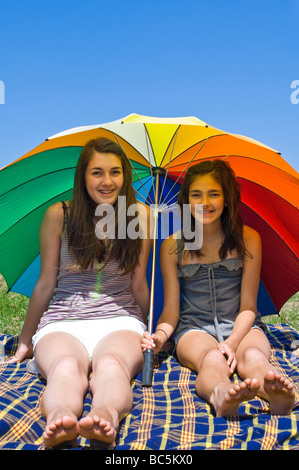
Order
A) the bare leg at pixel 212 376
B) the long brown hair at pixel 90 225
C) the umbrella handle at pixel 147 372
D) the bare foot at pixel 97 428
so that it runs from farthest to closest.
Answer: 1. the long brown hair at pixel 90 225
2. the umbrella handle at pixel 147 372
3. the bare leg at pixel 212 376
4. the bare foot at pixel 97 428

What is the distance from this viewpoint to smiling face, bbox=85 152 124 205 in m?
3.48

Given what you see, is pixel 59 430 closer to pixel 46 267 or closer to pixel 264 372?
pixel 264 372

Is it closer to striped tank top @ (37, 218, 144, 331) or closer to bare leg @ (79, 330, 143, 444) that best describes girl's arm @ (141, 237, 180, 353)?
striped tank top @ (37, 218, 144, 331)

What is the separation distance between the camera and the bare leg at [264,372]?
2.65m

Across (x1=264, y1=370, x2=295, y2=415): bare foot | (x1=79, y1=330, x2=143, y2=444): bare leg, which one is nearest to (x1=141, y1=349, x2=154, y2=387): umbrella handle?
(x1=79, y1=330, x2=143, y2=444): bare leg

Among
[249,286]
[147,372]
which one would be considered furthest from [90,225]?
[249,286]

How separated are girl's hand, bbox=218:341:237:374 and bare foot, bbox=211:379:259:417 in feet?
1.45

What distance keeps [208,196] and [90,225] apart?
88cm

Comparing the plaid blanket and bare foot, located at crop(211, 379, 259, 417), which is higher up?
bare foot, located at crop(211, 379, 259, 417)

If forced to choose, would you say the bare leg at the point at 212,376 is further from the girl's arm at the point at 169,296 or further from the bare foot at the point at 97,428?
the bare foot at the point at 97,428

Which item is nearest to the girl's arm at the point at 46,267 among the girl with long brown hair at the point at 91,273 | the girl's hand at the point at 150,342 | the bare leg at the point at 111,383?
the girl with long brown hair at the point at 91,273

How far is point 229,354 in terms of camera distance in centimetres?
327

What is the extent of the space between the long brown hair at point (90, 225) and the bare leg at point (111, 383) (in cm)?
59
